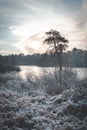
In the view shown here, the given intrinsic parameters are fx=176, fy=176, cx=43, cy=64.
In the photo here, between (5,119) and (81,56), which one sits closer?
(5,119)

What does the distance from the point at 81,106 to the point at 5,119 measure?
407 centimetres

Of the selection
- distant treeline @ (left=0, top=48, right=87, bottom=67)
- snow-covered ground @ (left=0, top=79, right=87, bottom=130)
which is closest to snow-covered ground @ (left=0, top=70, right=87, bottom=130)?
snow-covered ground @ (left=0, top=79, right=87, bottom=130)

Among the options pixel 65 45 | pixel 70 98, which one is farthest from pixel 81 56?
pixel 70 98

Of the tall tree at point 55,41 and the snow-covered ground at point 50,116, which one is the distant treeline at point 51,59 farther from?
the snow-covered ground at point 50,116

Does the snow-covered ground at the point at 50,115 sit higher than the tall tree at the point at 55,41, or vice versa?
the tall tree at the point at 55,41

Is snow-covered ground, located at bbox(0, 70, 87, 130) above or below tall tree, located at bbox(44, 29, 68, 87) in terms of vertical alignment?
below

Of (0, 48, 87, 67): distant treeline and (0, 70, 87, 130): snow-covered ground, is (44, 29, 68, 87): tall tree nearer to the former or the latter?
(0, 48, 87, 67): distant treeline

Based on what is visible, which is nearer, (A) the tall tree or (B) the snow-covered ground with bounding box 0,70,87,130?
(B) the snow-covered ground with bounding box 0,70,87,130

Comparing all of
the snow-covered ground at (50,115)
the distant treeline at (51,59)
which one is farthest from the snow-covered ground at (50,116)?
the distant treeline at (51,59)

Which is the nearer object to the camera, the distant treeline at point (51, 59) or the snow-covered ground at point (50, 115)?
the snow-covered ground at point (50, 115)

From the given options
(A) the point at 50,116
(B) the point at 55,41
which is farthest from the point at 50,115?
(B) the point at 55,41

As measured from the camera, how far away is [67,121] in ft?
28.5

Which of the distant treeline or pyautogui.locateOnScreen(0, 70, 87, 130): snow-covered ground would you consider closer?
pyautogui.locateOnScreen(0, 70, 87, 130): snow-covered ground

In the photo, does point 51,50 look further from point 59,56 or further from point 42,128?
point 42,128
